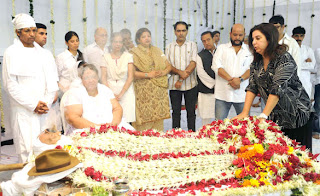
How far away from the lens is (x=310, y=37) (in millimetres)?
4883

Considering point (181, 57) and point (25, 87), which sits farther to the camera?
point (181, 57)

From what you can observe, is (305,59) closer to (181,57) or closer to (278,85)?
(181,57)

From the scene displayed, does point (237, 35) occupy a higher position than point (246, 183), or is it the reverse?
point (237, 35)

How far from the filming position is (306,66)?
4633 millimetres

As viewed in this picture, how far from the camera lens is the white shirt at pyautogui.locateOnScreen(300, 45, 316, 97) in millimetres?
4605

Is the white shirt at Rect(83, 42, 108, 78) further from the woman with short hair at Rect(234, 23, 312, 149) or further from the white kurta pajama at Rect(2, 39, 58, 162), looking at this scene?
the woman with short hair at Rect(234, 23, 312, 149)

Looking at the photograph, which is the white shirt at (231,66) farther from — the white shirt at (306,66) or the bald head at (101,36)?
the bald head at (101,36)

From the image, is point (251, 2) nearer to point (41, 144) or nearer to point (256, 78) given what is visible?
point (256, 78)

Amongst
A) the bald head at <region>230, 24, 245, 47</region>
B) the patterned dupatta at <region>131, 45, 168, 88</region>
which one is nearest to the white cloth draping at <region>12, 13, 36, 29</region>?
the patterned dupatta at <region>131, 45, 168, 88</region>

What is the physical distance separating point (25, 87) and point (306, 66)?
3.72 m

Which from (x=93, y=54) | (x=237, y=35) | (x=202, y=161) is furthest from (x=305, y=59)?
(x=202, y=161)

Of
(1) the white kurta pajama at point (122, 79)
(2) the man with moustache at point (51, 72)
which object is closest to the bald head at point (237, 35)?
(1) the white kurta pajama at point (122, 79)

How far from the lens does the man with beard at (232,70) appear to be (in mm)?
4020

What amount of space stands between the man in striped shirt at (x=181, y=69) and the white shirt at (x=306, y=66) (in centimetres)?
159
